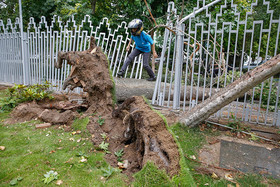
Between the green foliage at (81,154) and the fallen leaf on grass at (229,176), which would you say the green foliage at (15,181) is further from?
the fallen leaf on grass at (229,176)

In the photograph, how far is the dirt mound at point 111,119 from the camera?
246cm

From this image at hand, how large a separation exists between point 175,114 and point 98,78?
206 cm

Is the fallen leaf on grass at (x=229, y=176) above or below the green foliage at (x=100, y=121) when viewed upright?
below

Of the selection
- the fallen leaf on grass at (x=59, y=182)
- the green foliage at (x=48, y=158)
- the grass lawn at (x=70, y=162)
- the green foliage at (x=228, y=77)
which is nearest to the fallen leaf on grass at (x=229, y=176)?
the grass lawn at (x=70, y=162)

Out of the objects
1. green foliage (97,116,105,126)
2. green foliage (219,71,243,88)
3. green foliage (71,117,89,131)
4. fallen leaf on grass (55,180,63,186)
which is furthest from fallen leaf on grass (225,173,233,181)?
green foliage (71,117,89,131)

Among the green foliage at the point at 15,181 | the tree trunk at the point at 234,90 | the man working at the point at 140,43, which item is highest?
the man working at the point at 140,43

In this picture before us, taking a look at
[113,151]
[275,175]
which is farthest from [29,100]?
[275,175]

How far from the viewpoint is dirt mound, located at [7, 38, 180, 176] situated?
2455 millimetres

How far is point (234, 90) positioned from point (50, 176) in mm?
3307

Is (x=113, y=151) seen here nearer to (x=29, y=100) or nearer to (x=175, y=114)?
(x=175, y=114)

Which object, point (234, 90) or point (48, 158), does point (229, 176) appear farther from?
point (48, 158)

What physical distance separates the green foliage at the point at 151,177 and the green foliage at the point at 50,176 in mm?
1076

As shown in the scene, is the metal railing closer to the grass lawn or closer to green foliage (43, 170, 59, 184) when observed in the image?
the grass lawn

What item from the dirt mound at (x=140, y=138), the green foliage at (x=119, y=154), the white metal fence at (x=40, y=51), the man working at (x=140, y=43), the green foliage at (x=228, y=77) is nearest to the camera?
the dirt mound at (x=140, y=138)
